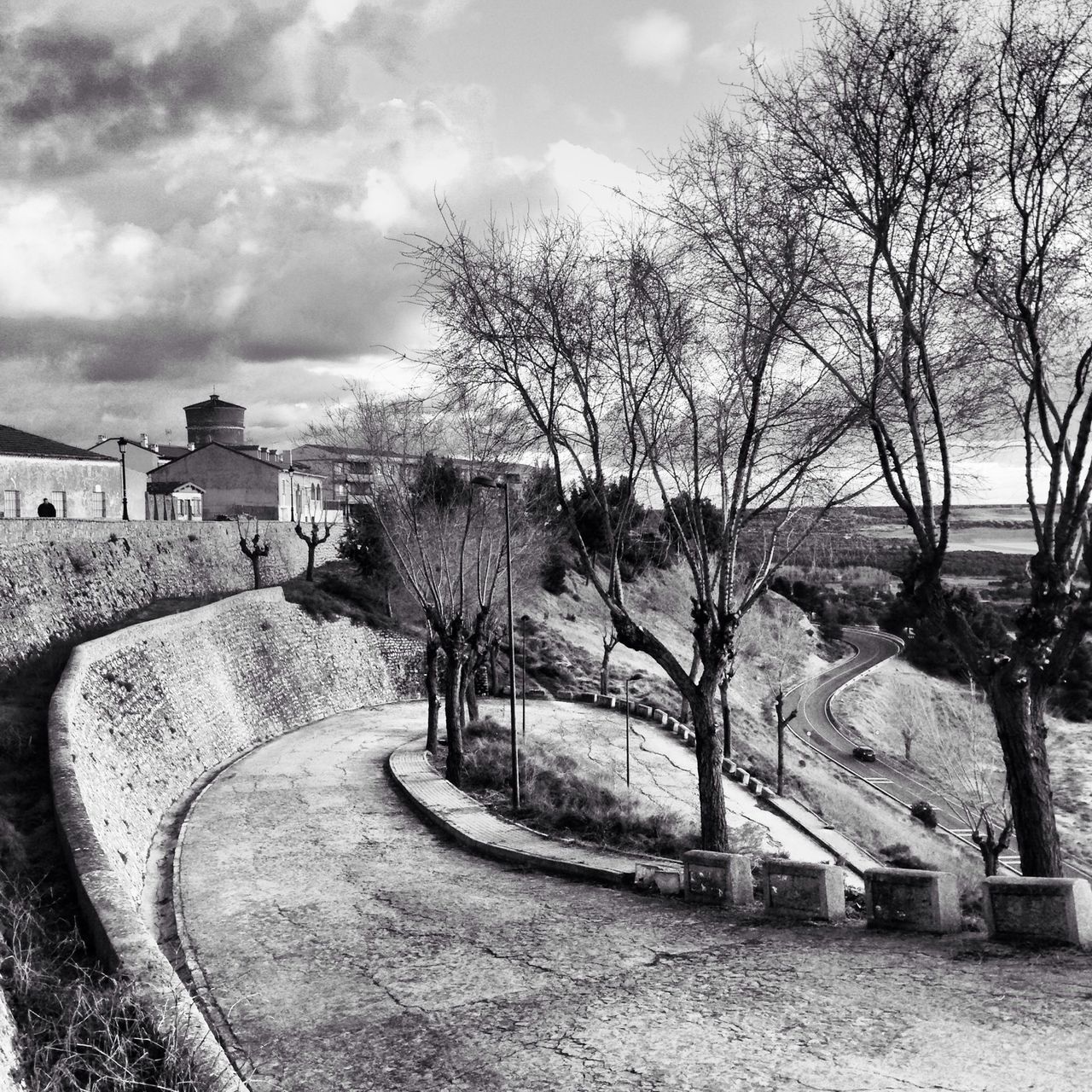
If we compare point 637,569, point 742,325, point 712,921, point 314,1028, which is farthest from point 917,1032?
point 637,569

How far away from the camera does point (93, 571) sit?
2556 centimetres

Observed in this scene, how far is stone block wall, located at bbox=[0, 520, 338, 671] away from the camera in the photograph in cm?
2111

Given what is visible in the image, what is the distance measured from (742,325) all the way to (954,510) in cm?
342

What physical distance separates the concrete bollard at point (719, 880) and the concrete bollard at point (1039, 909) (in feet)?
8.24

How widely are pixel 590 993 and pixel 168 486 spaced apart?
172 ft

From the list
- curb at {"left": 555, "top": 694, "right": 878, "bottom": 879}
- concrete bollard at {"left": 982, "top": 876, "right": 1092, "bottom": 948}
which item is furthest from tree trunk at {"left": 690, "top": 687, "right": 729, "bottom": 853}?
curb at {"left": 555, "top": 694, "right": 878, "bottom": 879}

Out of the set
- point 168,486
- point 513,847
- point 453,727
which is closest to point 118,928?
point 513,847

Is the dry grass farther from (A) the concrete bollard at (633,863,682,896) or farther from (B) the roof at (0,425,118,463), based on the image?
(B) the roof at (0,425,118,463)

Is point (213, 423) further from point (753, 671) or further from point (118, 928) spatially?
point (118, 928)

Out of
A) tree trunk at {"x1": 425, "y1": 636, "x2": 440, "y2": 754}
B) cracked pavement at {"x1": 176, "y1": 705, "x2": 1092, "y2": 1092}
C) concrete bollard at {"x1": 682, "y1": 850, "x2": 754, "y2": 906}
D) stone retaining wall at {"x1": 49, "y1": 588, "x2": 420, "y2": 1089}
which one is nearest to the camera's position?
cracked pavement at {"x1": 176, "y1": 705, "x2": 1092, "y2": 1092}

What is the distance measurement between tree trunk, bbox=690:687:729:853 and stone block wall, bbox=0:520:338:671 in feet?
48.8

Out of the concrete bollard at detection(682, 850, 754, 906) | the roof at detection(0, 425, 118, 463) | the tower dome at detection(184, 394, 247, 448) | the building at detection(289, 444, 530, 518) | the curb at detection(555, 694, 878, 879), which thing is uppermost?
the tower dome at detection(184, 394, 247, 448)

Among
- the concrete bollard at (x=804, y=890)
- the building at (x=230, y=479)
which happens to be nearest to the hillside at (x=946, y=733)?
the concrete bollard at (x=804, y=890)

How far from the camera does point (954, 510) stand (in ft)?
35.4
